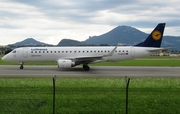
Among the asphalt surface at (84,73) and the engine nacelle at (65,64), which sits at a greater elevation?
the engine nacelle at (65,64)

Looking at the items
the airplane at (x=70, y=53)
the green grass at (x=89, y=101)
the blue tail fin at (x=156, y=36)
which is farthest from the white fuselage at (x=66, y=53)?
the green grass at (x=89, y=101)

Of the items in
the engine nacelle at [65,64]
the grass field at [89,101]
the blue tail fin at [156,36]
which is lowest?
the grass field at [89,101]

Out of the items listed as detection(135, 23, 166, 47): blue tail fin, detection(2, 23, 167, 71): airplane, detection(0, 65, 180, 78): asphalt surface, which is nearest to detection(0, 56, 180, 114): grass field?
detection(0, 65, 180, 78): asphalt surface

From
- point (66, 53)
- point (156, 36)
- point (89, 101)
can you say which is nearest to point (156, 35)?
point (156, 36)

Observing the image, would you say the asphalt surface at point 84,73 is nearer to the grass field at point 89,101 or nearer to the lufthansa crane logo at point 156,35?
the lufthansa crane logo at point 156,35

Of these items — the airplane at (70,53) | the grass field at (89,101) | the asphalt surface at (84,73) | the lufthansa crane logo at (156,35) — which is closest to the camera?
the grass field at (89,101)

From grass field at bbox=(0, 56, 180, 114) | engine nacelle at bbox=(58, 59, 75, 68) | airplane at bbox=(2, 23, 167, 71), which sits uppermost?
airplane at bbox=(2, 23, 167, 71)

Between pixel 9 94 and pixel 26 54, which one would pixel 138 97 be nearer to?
pixel 9 94

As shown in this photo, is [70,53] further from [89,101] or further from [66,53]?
[89,101]

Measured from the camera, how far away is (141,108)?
930cm

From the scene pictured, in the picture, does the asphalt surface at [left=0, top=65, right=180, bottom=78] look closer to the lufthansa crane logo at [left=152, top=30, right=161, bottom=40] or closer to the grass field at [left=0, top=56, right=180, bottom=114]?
the lufthansa crane logo at [left=152, top=30, right=161, bottom=40]

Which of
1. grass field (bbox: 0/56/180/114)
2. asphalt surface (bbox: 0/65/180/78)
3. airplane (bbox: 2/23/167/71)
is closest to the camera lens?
grass field (bbox: 0/56/180/114)

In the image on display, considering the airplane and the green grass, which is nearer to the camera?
the green grass

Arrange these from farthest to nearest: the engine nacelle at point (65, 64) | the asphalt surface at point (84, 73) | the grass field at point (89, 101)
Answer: the engine nacelle at point (65, 64)
the asphalt surface at point (84, 73)
the grass field at point (89, 101)
